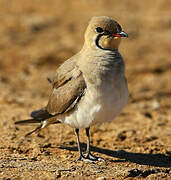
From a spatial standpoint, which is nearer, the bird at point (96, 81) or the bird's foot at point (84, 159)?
the bird at point (96, 81)

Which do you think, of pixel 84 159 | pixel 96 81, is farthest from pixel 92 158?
pixel 96 81

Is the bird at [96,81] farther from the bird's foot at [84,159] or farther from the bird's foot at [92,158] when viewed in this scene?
the bird's foot at [92,158]

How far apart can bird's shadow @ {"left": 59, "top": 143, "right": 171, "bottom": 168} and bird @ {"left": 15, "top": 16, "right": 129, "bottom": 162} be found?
0.59m

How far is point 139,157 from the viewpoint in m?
6.00

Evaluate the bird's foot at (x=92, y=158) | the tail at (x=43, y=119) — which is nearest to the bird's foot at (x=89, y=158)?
the bird's foot at (x=92, y=158)

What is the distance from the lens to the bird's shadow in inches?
227

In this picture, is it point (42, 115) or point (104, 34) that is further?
point (42, 115)

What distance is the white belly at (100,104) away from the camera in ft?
16.9

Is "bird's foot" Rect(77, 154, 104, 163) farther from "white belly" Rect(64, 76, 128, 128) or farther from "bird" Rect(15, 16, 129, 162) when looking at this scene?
"white belly" Rect(64, 76, 128, 128)

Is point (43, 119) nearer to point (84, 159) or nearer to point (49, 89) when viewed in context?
point (84, 159)

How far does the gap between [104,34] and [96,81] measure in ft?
2.18

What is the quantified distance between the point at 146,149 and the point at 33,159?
74.9 inches

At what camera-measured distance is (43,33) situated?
1252 cm

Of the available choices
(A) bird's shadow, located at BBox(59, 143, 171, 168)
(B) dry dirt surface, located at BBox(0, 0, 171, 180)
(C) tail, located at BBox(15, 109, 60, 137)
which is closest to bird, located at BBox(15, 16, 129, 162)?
(C) tail, located at BBox(15, 109, 60, 137)
